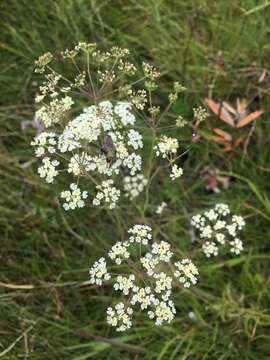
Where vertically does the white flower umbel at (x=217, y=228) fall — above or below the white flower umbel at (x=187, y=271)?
above

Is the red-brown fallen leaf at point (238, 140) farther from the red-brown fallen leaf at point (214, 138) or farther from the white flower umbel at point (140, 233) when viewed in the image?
the white flower umbel at point (140, 233)

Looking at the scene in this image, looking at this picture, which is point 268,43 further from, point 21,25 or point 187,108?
point 21,25

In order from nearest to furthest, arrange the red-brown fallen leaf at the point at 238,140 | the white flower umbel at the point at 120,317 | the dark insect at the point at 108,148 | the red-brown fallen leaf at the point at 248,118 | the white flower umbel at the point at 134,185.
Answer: the white flower umbel at the point at 120,317, the dark insect at the point at 108,148, the white flower umbel at the point at 134,185, the red-brown fallen leaf at the point at 248,118, the red-brown fallen leaf at the point at 238,140

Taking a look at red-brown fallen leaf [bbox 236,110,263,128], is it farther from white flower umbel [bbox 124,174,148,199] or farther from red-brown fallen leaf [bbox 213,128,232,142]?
white flower umbel [bbox 124,174,148,199]

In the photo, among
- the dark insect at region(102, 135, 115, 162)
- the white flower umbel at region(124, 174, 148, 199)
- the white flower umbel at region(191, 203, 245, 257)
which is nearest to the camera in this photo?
the dark insect at region(102, 135, 115, 162)

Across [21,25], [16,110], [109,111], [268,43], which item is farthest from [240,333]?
[21,25]

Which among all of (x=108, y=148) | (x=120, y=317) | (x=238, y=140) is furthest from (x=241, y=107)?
(x=120, y=317)

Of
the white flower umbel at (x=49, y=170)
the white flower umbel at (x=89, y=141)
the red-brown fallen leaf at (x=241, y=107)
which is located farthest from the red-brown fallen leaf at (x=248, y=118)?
the white flower umbel at (x=49, y=170)

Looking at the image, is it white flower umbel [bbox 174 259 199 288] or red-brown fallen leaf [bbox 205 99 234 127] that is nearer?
white flower umbel [bbox 174 259 199 288]

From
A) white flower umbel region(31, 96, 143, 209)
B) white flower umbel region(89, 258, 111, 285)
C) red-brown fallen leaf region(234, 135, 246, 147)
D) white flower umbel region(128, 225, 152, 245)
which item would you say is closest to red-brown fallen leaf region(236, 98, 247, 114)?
red-brown fallen leaf region(234, 135, 246, 147)
